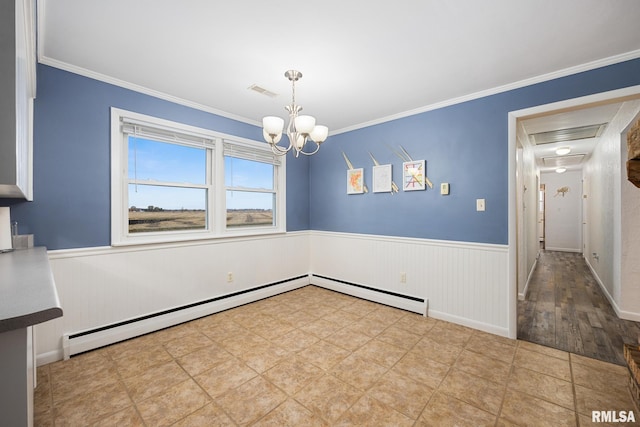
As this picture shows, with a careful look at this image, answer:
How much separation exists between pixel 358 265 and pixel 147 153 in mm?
2904

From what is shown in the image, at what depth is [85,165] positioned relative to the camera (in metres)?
2.37

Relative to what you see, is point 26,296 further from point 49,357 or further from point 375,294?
point 375,294

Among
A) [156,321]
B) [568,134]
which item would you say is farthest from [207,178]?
[568,134]

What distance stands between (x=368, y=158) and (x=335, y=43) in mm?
1929

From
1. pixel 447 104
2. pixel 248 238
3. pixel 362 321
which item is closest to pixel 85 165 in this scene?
pixel 248 238

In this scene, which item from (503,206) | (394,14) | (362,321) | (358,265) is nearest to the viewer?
(394,14)

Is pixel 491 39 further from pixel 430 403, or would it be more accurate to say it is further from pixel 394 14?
pixel 430 403

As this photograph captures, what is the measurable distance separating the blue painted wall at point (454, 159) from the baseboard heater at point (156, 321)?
1576mm

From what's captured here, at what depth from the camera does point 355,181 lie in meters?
3.87

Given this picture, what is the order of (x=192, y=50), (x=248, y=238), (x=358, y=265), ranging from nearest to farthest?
(x=192, y=50) → (x=248, y=238) → (x=358, y=265)

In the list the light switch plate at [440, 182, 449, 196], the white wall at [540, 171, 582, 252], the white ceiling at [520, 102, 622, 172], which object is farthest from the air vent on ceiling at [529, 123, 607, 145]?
the white wall at [540, 171, 582, 252]

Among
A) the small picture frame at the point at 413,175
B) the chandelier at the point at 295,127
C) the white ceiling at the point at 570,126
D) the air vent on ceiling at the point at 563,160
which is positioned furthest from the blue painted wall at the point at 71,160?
the air vent on ceiling at the point at 563,160

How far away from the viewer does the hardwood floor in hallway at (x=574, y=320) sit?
7.97 ft

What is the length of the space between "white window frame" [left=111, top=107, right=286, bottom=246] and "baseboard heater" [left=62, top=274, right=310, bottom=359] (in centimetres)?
75
